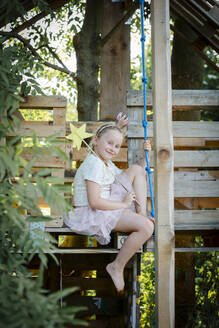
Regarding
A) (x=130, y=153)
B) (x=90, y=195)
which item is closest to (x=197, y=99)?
(x=130, y=153)

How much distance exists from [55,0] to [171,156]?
3225 millimetres

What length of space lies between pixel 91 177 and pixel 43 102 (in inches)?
33.6

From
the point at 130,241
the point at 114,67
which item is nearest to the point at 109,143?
the point at 130,241

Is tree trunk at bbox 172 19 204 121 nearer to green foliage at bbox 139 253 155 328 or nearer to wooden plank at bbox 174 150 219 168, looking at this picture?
wooden plank at bbox 174 150 219 168

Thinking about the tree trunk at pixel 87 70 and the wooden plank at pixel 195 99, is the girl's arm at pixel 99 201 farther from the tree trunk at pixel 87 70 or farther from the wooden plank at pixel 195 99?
the tree trunk at pixel 87 70

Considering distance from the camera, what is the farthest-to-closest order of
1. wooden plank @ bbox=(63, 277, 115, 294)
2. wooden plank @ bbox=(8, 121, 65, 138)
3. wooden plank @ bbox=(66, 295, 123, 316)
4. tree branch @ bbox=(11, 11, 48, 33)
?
1. tree branch @ bbox=(11, 11, 48, 33)
2. wooden plank @ bbox=(63, 277, 115, 294)
3. wooden plank @ bbox=(66, 295, 123, 316)
4. wooden plank @ bbox=(8, 121, 65, 138)

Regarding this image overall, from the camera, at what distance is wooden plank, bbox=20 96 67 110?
3.66 m

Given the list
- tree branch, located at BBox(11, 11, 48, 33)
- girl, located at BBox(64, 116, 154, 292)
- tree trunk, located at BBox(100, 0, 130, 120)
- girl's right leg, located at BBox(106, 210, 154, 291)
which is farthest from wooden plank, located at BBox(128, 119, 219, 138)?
tree branch, located at BBox(11, 11, 48, 33)

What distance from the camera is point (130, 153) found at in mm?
3842

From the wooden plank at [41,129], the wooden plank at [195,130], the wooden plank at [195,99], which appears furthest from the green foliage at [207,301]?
the wooden plank at [41,129]

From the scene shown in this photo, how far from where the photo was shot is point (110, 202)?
3.36 metres

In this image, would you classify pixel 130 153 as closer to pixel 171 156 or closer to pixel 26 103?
pixel 171 156

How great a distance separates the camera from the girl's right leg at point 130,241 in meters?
3.23

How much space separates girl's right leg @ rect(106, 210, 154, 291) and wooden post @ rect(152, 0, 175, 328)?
0.20 m
